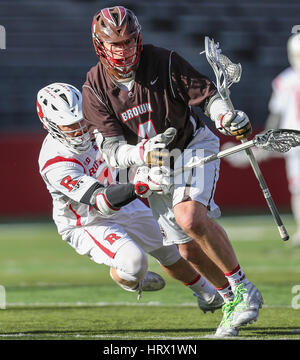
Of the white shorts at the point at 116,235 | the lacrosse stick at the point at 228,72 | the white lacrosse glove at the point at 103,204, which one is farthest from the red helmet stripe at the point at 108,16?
the white shorts at the point at 116,235

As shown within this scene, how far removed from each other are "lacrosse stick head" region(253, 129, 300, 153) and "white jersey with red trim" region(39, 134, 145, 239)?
91 cm

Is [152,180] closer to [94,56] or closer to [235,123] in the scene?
[235,123]

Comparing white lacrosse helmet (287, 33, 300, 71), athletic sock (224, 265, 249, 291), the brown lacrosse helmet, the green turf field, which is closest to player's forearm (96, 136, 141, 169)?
the brown lacrosse helmet

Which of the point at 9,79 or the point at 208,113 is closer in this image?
the point at 208,113

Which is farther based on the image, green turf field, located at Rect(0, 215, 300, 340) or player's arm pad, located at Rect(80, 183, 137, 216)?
green turf field, located at Rect(0, 215, 300, 340)

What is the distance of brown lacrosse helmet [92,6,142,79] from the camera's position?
4.09 meters

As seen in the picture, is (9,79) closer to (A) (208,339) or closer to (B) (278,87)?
(B) (278,87)

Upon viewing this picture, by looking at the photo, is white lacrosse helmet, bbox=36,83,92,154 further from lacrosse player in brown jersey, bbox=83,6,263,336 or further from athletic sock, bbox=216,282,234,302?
athletic sock, bbox=216,282,234,302

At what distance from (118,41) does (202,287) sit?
1481 mm

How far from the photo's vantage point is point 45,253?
27.5ft

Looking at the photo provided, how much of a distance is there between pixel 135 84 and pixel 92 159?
59cm

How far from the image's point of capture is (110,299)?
5.62 metres

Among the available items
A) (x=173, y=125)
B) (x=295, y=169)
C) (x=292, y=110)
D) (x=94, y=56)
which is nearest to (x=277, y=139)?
(x=173, y=125)

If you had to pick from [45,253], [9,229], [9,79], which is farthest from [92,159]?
[9,79]
